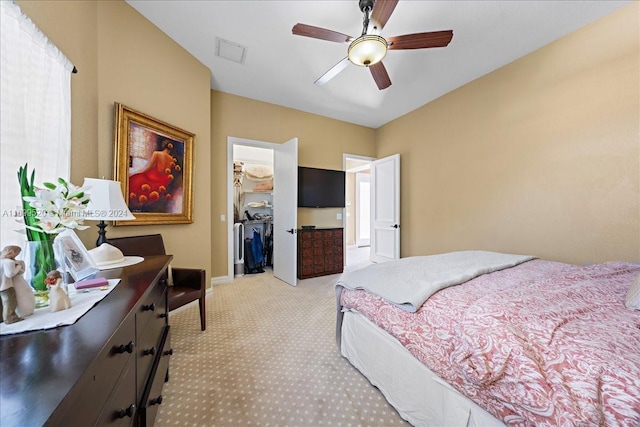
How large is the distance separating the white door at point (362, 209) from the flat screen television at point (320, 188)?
3.30 meters

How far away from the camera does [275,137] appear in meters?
3.83

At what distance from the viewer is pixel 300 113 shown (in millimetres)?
4043

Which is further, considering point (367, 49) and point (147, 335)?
point (367, 49)

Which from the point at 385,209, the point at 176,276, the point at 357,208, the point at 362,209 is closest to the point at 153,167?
the point at 176,276

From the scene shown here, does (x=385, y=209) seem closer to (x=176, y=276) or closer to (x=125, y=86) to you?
(x=176, y=276)

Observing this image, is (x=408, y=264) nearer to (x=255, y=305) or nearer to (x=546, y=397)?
(x=546, y=397)

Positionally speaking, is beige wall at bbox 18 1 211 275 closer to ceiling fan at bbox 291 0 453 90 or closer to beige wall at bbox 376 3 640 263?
ceiling fan at bbox 291 0 453 90

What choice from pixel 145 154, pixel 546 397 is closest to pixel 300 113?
pixel 145 154

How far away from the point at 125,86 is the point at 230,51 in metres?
1.16

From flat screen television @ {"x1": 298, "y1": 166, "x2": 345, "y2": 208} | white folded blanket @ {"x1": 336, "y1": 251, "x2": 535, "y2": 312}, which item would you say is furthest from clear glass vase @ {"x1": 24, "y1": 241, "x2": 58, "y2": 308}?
flat screen television @ {"x1": 298, "y1": 166, "x2": 345, "y2": 208}

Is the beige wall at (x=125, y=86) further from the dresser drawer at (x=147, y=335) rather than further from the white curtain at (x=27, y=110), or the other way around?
the dresser drawer at (x=147, y=335)

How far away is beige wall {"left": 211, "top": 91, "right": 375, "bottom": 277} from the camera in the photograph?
11.2ft

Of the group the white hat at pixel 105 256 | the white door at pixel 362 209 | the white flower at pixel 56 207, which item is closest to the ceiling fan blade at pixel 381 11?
the white flower at pixel 56 207

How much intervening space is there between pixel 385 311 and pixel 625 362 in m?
0.89
